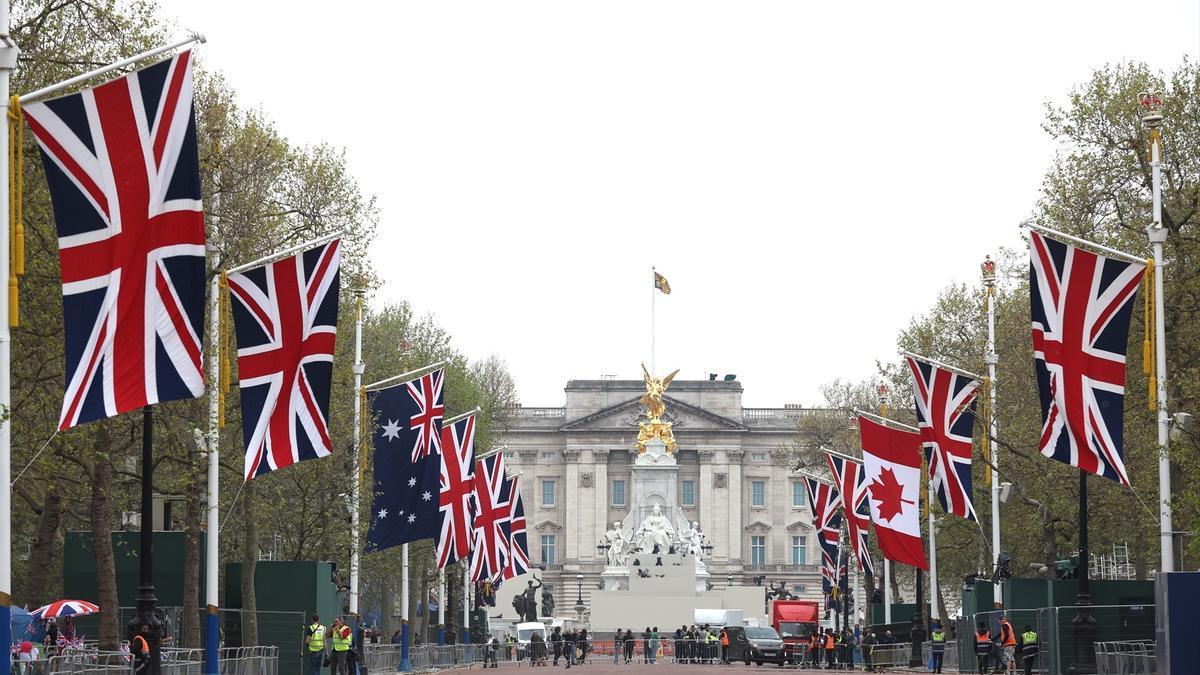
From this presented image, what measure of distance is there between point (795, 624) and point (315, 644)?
47172 millimetres

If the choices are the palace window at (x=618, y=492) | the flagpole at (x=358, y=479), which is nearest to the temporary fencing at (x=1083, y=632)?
the flagpole at (x=358, y=479)

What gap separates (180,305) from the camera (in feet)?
69.3

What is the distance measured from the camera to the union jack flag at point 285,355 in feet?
98.9

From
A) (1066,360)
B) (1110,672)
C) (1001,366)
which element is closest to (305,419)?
(1066,360)

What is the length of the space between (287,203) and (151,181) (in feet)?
107

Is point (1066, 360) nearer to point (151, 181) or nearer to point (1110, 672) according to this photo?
point (1110, 672)

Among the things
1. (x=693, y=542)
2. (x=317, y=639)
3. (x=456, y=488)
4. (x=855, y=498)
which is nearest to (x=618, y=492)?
(x=693, y=542)

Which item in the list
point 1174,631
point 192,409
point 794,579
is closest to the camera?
point 1174,631

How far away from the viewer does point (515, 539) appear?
61.8 meters

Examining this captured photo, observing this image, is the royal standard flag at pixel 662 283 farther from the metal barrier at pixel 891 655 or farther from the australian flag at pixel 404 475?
the australian flag at pixel 404 475

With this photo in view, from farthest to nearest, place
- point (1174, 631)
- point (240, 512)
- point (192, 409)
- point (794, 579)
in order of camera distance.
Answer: point (794, 579) < point (240, 512) < point (192, 409) < point (1174, 631)

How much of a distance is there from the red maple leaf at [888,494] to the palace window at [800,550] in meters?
127

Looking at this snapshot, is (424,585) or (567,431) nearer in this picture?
(424,585)

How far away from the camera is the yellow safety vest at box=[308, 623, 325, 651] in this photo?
40844 millimetres
